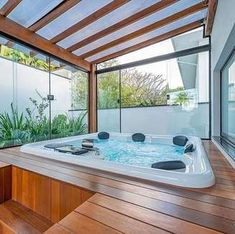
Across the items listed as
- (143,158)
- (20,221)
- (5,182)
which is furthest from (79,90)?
(20,221)

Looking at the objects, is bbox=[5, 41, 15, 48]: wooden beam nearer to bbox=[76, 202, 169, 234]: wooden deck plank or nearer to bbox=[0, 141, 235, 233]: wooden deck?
bbox=[0, 141, 235, 233]: wooden deck

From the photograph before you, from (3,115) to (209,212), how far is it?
10.0 ft

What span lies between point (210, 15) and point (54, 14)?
88.2 inches

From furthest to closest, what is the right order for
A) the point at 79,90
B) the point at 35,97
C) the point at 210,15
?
the point at 79,90
the point at 35,97
the point at 210,15

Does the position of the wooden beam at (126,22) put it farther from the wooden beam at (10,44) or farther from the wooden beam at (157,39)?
the wooden beam at (10,44)

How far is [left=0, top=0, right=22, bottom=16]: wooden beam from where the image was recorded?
2.47m

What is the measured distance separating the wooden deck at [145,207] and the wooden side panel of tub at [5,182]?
18.0 inches

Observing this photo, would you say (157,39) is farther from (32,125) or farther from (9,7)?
(32,125)

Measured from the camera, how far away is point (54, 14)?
2.78 meters

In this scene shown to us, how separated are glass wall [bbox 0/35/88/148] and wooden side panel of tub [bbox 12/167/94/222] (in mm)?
1610

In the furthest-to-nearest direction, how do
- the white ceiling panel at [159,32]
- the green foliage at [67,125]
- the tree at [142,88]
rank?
1. the tree at [142,88]
2. the green foliage at [67,125]
3. the white ceiling panel at [159,32]

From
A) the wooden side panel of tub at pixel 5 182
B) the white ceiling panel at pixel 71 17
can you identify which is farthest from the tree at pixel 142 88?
the wooden side panel of tub at pixel 5 182

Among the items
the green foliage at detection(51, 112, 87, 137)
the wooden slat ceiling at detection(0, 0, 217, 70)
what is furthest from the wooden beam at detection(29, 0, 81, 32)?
the green foliage at detection(51, 112, 87, 137)

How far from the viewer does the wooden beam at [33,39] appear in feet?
9.48
